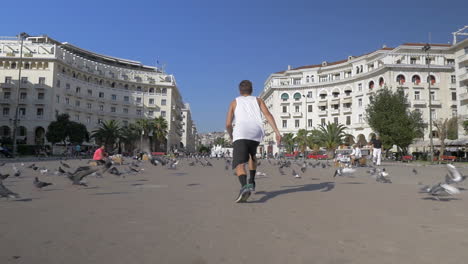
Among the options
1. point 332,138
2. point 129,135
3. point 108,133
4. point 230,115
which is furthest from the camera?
point 129,135

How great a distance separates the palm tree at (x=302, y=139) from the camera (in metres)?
66.9

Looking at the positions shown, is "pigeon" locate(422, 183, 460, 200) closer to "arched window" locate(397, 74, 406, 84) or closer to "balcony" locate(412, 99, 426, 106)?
"arched window" locate(397, 74, 406, 84)

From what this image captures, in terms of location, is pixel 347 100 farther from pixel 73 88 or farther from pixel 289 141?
pixel 73 88

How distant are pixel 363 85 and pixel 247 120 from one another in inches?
2554

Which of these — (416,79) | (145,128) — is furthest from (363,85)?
(145,128)

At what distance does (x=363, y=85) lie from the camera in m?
64.2

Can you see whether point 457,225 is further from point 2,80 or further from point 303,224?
point 2,80

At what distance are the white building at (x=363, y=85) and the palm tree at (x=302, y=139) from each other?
4550mm

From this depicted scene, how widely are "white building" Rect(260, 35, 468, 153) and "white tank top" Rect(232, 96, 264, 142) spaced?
157 ft

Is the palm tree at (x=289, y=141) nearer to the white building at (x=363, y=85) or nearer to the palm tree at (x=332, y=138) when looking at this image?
the white building at (x=363, y=85)

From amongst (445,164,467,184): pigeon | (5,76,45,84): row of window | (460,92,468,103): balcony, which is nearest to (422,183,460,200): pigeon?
(445,164,467,184): pigeon

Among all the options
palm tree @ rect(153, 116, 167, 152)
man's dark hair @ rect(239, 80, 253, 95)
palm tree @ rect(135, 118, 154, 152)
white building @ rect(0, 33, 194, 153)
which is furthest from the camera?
palm tree @ rect(153, 116, 167, 152)

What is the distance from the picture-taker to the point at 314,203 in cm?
507

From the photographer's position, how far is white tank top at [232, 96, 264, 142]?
536 centimetres
